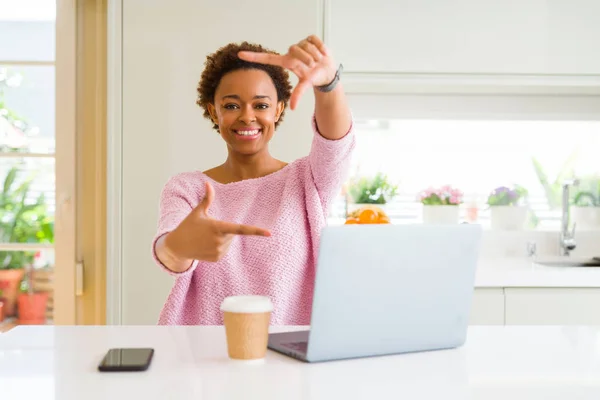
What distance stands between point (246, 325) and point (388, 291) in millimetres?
219

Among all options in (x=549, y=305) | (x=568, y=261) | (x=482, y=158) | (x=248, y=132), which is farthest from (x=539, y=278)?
(x=248, y=132)

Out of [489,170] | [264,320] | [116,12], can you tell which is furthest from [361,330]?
[489,170]

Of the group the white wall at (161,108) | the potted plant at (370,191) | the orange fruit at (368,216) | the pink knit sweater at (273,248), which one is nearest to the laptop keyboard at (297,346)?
the pink knit sweater at (273,248)

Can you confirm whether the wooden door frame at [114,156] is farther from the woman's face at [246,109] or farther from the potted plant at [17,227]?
the woman's face at [246,109]

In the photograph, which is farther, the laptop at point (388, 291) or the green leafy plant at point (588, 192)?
the green leafy plant at point (588, 192)

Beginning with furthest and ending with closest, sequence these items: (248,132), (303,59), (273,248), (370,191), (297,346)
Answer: (370,191), (248,132), (273,248), (303,59), (297,346)

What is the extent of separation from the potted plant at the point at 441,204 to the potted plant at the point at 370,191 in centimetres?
15

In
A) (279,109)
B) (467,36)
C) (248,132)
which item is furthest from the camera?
(467,36)

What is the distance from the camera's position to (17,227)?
3.06 m

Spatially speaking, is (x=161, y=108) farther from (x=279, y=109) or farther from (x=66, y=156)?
(x=279, y=109)

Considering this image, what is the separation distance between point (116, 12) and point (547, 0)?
1581 mm

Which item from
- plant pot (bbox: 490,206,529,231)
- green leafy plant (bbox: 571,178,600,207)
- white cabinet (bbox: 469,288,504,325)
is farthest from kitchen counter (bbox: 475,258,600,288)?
green leafy plant (bbox: 571,178,600,207)

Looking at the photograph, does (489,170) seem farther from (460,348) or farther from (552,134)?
(460,348)

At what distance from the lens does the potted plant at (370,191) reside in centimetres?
337
